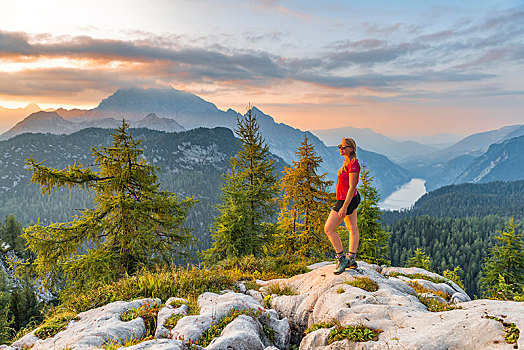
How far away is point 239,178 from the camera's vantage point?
18.8m

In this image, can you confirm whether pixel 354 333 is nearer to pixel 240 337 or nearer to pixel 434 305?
pixel 240 337

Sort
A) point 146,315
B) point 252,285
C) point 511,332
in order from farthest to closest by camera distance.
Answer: point 252,285 → point 146,315 → point 511,332

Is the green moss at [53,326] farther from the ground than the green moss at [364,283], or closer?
closer

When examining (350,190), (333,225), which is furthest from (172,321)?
(350,190)

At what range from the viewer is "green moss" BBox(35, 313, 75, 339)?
673 centimetres

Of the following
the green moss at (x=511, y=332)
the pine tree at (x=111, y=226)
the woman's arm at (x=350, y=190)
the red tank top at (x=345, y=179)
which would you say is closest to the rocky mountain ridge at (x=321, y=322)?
the green moss at (x=511, y=332)

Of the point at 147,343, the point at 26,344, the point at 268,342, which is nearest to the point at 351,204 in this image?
the point at 268,342

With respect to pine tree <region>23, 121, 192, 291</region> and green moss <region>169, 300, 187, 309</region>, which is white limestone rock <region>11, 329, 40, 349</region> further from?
pine tree <region>23, 121, 192, 291</region>

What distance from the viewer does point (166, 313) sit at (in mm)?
6727

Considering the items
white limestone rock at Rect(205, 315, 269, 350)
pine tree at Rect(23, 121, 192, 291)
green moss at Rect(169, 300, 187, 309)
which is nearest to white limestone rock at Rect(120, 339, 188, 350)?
white limestone rock at Rect(205, 315, 269, 350)

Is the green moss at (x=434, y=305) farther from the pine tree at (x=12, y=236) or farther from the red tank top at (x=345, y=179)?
the pine tree at (x=12, y=236)

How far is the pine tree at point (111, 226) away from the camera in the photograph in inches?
462

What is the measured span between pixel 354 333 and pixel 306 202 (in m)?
13.1

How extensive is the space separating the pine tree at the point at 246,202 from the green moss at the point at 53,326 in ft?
32.2
